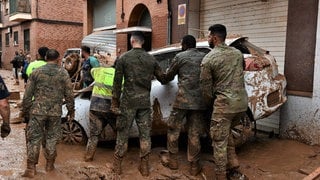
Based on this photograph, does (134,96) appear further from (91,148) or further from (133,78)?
(91,148)

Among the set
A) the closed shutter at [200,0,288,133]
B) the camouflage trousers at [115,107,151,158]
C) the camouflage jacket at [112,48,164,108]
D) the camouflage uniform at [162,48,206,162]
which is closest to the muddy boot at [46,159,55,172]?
the camouflage trousers at [115,107,151,158]

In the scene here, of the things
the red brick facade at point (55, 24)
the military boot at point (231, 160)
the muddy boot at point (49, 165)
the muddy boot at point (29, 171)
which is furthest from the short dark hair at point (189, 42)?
the red brick facade at point (55, 24)

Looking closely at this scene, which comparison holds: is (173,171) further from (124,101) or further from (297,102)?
(297,102)

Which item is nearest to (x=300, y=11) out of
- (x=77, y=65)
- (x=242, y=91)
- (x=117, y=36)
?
(x=242, y=91)

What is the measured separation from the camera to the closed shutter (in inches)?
269

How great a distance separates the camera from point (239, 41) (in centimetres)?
549

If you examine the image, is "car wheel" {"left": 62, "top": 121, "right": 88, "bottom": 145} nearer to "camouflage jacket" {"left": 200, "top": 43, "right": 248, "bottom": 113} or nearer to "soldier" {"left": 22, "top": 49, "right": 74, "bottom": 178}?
"soldier" {"left": 22, "top": 49, "right": 74, "bottom": 178}

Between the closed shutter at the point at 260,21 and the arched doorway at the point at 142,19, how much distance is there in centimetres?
297

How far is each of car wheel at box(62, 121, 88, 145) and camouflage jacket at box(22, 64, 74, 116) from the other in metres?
1.16

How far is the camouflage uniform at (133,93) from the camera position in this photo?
461 cm

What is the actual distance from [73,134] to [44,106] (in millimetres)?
1380

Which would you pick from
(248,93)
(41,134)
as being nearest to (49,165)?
(41,134)

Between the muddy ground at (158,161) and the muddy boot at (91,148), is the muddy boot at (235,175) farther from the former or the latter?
the muddy boot at (91,148)

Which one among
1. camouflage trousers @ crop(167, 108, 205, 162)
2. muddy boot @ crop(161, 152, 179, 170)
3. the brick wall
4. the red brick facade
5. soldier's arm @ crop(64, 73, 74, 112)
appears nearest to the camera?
camouflage trousers @ crop(167, 108, 205, 162)
